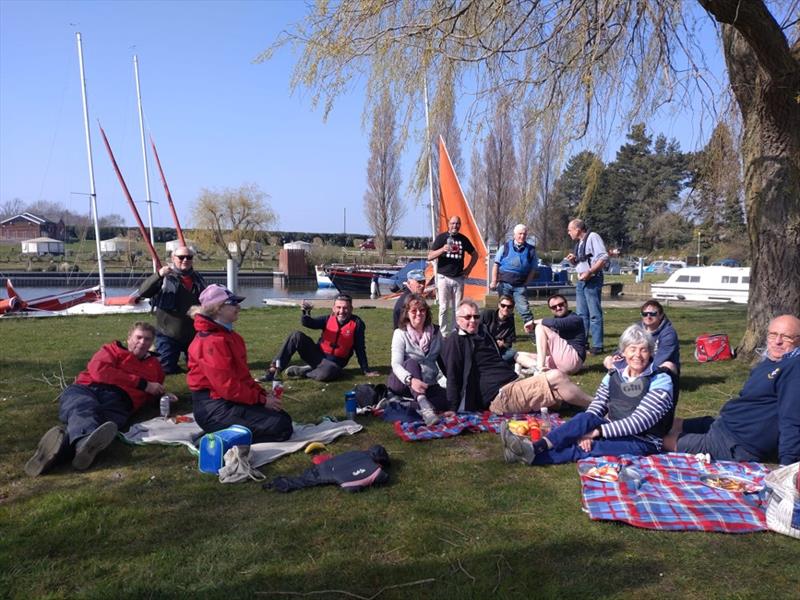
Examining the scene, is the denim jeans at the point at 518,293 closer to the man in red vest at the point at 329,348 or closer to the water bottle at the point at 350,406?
the man in red vest at the point at 329,348

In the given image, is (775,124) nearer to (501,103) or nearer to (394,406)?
(501,103)

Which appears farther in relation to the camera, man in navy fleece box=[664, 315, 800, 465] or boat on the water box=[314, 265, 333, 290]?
boat on the water box=[314, 265, 333, 290]

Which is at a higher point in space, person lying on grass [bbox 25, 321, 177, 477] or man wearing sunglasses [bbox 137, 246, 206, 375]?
man wearing sunglasses [bbox 137, 246, 206, 375]

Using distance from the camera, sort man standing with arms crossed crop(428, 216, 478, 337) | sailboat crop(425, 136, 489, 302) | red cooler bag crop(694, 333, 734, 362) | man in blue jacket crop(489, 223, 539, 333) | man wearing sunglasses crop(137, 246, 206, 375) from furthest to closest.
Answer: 1. sailboat crop(425, 136, 489, 302)
2. man in blue jacket crop(489, 223, 539, 333)
3. man standing with arms crossed crop(428, 216, 478, 337)
4. red cooler bag crop(694, 333, 734, 362)
5. man wearing sunglasses crop(137, 246, 206, 375)

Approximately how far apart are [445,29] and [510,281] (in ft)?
12.3

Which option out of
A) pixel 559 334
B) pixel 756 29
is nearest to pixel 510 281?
pixel 559 334

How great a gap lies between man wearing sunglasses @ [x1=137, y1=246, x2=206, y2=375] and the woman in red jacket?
240cm

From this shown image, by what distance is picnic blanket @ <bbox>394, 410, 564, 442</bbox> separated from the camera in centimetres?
476

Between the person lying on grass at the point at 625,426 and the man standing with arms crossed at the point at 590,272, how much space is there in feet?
11.8

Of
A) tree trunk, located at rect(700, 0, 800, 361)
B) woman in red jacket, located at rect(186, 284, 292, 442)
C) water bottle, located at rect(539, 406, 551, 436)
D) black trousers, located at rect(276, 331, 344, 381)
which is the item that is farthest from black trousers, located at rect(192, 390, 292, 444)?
tree trunk, located at rect(700, 0, 800, 361)

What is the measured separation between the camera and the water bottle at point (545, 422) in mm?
4842

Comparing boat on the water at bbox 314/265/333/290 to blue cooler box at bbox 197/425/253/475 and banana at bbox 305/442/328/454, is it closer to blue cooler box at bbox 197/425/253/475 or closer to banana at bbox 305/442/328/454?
banana at bbox 305/442/328/454

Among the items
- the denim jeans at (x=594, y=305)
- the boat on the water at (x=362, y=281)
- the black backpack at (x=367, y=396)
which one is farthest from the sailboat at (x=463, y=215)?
the boat on the water at (x=362, y=281)

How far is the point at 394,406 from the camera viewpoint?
5391 mm
